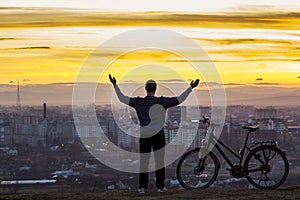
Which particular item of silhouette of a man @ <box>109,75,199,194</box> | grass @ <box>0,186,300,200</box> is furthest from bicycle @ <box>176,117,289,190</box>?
silhouette of a man @ <box>109,75,199,194</box>

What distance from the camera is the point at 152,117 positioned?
13.9 metres

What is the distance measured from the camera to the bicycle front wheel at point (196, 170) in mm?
14727

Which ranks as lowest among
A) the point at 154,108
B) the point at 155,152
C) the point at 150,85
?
the point at 155,152

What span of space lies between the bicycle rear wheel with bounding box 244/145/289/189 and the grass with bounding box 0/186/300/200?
1.05 ft

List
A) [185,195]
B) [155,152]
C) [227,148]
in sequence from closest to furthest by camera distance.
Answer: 1. [185,195]
2. [155,152]
3. [227,148]

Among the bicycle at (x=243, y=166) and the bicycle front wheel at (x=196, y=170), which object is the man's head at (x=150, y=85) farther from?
the bicycle front wheel at (x=196, y=170)

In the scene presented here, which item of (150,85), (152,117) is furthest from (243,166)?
(150,85)

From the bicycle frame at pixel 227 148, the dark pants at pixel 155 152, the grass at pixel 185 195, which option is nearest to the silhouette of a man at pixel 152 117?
the dark pants at pixel 155 152

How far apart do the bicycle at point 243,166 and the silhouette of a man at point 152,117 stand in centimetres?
76

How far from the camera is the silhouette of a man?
13.9 m

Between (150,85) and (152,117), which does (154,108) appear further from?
(150,85)

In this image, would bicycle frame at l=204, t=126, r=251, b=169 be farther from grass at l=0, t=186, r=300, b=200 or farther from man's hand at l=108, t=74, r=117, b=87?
man's hand at l=108, t=74, r=117, b=87

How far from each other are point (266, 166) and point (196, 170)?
4.38 ft

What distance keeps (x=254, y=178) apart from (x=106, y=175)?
13.4m
